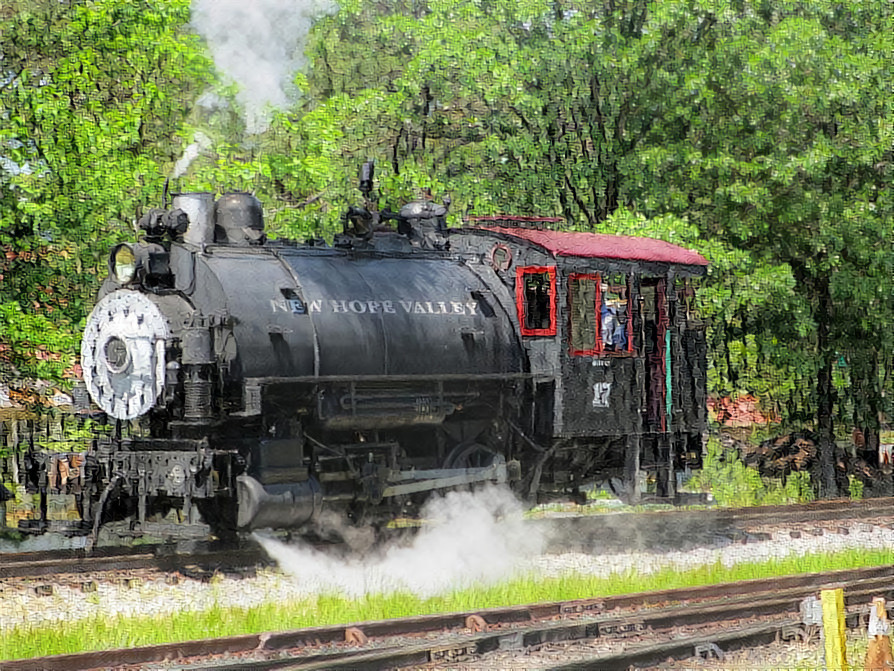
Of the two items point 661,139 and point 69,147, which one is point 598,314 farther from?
point 661,139

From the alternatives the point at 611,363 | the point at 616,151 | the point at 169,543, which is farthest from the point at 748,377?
the point at 169,543

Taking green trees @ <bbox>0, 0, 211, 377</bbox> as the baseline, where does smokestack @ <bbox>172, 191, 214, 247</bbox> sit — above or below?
below

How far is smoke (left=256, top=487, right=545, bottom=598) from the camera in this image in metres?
11.2

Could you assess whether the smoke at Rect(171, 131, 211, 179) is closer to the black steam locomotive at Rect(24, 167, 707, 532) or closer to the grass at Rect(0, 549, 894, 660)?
the black steam locomotive at Rect(24, 167, 707, 532)

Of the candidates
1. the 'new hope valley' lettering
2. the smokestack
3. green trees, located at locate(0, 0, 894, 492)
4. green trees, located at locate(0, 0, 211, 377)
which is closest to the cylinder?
the 'new hope valley' lettering

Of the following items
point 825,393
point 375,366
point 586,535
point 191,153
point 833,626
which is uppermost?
point 191,153

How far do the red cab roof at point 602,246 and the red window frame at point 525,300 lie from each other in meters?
0.27

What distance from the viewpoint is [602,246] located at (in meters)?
14.0

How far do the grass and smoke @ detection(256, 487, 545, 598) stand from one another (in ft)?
1.49

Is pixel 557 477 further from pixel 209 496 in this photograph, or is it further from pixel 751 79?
pixel 751 79

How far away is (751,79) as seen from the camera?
1914cm

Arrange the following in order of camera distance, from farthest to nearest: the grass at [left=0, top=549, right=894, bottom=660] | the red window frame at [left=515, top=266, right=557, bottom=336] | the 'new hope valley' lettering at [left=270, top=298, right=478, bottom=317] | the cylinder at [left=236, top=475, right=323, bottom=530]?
the red window frame at [left=515, top=266, right=557, bottom=336] < the 'new hope valley' lettering at [left=270, top=298, right=478, bottom=317] < the cylinder at [left=236, top=475, right=323, bottom=530] < the grass at [left=0, top=549, right=894, bottom=660]

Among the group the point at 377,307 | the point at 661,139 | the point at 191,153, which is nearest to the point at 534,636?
the point at 377,307

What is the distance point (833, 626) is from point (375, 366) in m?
5.70
